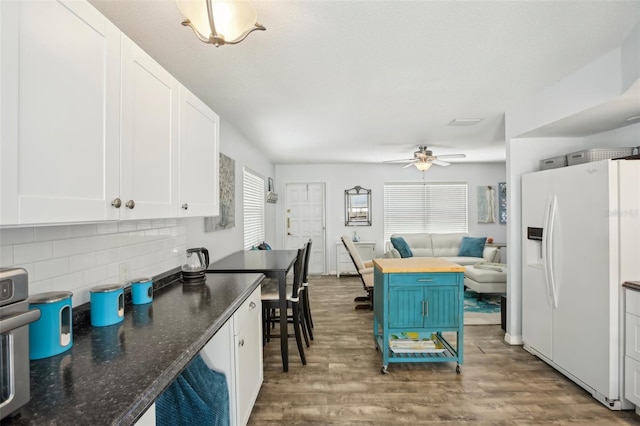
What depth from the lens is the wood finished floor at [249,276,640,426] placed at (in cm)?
212

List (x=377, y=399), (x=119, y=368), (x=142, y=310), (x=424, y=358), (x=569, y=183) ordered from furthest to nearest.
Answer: (x=424, y=358)
(x=569, y=183)
(x=377, y=399)
(x=142, y=310)
(x=119, y=368)

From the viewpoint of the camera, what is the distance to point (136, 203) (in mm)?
1390

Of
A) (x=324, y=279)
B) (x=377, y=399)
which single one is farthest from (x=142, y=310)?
(x=324, y=279)

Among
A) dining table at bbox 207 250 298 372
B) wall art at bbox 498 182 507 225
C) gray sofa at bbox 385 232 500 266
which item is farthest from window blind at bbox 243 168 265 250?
wall art at bbox 498 182 507 225

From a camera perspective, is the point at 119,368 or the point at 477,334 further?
the point at 477,334

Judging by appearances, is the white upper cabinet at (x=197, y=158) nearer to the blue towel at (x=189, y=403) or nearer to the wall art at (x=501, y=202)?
the blue towel at (x=189, y=403)

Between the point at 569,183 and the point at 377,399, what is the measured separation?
2.16 metres

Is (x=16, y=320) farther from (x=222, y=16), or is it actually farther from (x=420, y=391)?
(x=420, y=391)

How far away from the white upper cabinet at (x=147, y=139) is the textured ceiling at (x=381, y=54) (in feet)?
1.38

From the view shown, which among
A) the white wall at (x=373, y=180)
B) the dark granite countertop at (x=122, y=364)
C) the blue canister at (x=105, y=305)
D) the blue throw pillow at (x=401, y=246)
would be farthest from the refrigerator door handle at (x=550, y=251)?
the white wall at (x=373, y=180)

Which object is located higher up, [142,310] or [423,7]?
[423,7]

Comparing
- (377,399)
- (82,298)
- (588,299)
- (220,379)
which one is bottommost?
(377,399)

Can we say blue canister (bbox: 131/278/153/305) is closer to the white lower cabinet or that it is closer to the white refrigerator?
the white lower cabinet

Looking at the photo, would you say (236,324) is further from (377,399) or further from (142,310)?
(377,399)
